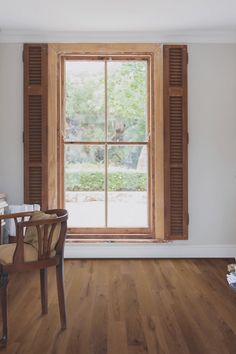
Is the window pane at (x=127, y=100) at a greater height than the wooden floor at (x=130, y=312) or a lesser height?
→ greater

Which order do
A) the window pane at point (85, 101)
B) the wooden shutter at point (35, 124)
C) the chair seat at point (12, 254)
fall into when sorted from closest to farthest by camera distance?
the chair seat at point (12, 254) → the wooden shutter at point (35, 124) → the window pane at point (85, 101)

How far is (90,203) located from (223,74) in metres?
2.32

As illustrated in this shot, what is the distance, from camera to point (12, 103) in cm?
408

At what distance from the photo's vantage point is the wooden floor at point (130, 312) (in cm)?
213

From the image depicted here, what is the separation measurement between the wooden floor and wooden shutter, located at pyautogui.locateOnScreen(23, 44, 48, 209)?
1004mm

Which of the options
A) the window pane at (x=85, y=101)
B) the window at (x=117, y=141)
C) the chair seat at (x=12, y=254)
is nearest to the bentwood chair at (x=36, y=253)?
the chair seat at (x=12, y=254)

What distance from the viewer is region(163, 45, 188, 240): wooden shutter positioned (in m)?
4.08

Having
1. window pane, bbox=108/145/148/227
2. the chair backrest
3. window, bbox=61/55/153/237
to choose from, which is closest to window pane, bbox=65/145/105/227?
window, bbox=61/55/153/237

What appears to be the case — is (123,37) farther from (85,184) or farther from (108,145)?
(85,184)

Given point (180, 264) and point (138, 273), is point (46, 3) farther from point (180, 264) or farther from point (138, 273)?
point (180, 264)

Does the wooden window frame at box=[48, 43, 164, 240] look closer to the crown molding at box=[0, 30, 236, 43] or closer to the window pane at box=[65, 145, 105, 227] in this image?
the crown molding at box=[0, 30, 236, 43]

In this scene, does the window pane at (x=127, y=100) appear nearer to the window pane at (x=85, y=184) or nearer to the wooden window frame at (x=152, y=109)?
the wooden window frame at (x=152, y=109)

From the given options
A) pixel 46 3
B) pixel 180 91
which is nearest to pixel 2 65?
pixel 46 3

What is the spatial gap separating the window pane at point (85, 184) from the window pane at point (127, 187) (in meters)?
0.12
